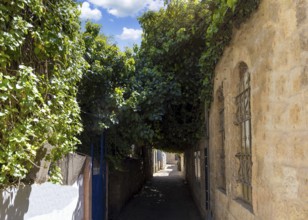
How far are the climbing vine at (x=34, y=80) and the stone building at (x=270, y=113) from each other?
2.26 metres

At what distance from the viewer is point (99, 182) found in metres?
8.21

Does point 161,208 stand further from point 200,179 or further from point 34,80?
point 34,80

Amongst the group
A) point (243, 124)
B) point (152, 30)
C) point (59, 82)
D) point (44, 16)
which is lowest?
point (243, 124)

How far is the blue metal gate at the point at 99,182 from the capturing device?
25.2ft

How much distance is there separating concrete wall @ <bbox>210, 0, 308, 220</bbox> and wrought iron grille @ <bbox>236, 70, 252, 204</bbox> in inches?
11.0

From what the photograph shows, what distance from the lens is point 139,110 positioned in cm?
867

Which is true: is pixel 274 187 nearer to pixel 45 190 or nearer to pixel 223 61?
pixel 45 190

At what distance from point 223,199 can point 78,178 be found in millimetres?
2725

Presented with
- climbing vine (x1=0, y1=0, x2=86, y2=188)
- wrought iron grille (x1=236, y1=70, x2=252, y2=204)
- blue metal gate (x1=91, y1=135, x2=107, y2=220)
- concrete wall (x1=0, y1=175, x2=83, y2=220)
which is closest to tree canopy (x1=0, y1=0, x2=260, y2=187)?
climbing vine (x1=0, y1=0, x2=86, y2=188)

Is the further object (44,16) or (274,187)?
(44,16)

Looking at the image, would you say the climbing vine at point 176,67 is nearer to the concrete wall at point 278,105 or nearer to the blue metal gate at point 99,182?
the blue metal gate at point 99,182

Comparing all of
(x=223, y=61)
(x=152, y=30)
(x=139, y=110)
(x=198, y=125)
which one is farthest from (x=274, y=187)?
(x=152, y=30)

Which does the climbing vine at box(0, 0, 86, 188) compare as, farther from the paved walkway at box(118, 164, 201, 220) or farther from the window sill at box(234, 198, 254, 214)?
the paved walkway at box(118, 164, 201, 220)

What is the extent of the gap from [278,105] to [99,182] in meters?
5.74
